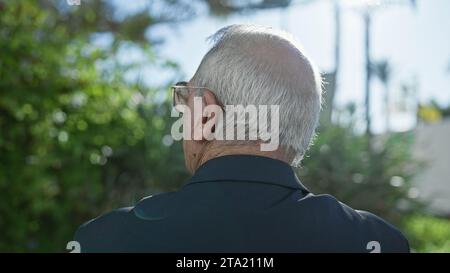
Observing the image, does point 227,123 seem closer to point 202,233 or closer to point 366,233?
point 202,233

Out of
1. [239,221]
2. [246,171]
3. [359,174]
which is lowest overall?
[359,174]

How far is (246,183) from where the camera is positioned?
1454mm

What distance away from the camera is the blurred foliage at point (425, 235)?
5.40m

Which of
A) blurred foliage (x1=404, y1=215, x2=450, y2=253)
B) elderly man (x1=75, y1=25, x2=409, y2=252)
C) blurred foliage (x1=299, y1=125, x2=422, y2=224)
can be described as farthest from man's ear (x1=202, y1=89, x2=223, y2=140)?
blurred foliage (x1=404, y1=215, x2=450, y2=253)

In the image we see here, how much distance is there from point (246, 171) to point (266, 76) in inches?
8.9

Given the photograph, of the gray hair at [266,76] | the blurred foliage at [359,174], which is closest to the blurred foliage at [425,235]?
the blurred foliage at [359,174]

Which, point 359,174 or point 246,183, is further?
point 359,174

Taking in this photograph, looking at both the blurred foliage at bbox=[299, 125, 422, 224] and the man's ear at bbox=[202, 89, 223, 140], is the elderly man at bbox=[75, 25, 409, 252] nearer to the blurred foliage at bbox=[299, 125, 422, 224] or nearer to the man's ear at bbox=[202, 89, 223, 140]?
the man's ear at bbox=[202, 89, 223, 140]

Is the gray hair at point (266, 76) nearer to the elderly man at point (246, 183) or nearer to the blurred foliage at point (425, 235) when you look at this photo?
the elderly man at point (246, 183)

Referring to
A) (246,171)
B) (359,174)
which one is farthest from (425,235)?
(246,171)

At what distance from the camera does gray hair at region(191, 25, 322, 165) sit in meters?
1.49

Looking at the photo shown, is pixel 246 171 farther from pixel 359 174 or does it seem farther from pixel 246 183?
pixel 359 174

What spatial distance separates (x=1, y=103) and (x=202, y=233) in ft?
11.4

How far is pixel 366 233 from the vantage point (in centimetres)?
145
